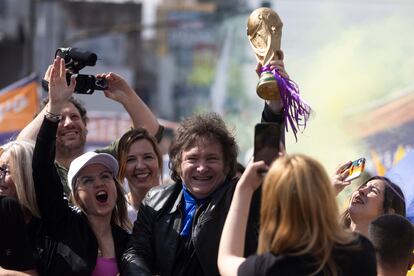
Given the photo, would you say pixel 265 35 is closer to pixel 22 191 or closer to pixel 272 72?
pixel 272 72

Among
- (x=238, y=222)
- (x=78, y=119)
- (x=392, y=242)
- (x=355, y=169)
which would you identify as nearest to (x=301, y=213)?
(x=238, y=222)

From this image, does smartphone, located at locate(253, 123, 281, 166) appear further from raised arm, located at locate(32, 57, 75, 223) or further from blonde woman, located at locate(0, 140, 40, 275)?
blonde woman, located at locate(0, 140, 40, 275)

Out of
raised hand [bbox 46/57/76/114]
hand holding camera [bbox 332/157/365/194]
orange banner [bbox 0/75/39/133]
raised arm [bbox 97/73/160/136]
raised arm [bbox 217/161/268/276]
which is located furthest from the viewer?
orange banner [bbox 0/75/39/133]

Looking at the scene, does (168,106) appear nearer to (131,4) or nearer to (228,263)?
(131,4)

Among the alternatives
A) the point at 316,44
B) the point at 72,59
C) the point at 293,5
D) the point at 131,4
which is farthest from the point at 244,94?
the point at 72,59

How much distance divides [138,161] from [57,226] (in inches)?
43.9

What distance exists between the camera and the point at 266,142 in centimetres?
482

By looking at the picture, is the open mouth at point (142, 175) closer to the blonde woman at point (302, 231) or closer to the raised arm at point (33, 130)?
the raised arm at point (33, 130)

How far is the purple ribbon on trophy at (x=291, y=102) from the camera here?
5.17m

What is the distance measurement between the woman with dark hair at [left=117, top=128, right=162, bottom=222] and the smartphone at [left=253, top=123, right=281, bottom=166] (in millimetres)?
1935

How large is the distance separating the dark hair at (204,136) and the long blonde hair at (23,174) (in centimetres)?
67

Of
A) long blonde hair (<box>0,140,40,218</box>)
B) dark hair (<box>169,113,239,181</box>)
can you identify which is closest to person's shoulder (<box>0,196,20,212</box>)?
long blonde hair (<box>0,140,40,218</box>)

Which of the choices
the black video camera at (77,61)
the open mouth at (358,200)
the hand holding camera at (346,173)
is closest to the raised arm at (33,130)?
the black video camera at (77,61)

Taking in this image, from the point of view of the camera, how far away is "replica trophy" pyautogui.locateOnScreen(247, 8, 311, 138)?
517 cm
